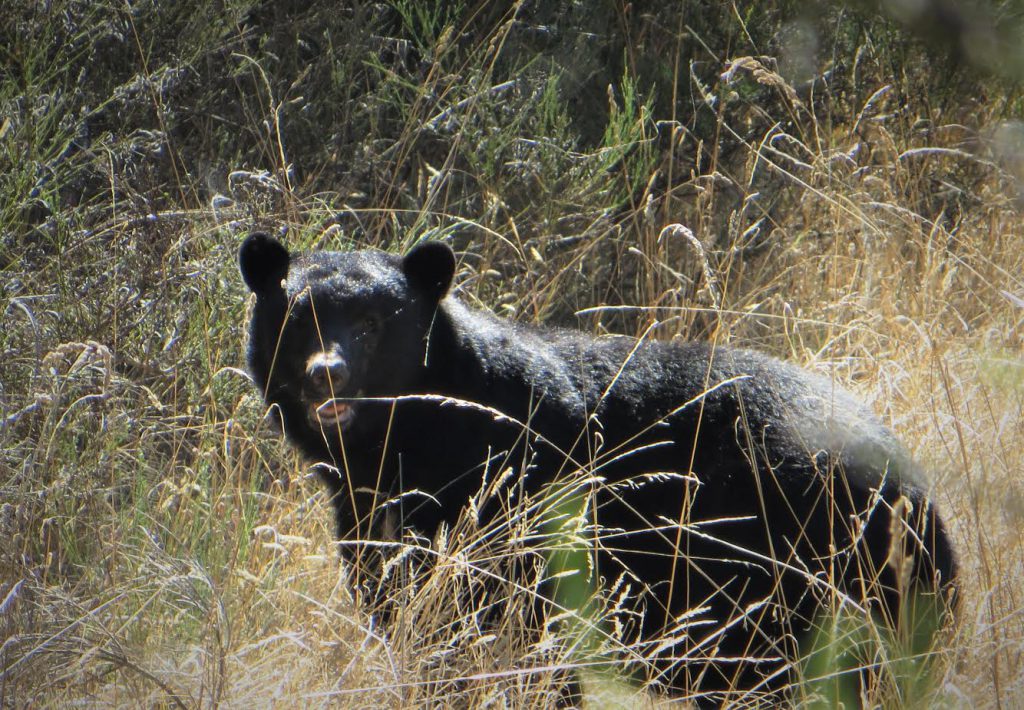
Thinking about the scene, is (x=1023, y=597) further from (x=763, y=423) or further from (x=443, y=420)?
(x=443, y=420)

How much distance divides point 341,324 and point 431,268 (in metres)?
0.38

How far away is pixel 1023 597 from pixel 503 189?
3514 millimetres

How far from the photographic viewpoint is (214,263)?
5074 millimetres

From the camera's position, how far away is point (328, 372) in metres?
3.64

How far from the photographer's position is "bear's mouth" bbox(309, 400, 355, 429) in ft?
12.2

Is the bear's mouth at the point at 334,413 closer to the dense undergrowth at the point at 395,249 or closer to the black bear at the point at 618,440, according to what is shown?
the black bear at the point at 618,440

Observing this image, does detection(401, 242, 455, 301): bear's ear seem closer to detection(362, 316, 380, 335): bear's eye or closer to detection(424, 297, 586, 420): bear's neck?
detection(424, 297, 586, 420): bear's neck

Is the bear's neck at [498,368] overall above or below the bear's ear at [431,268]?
below

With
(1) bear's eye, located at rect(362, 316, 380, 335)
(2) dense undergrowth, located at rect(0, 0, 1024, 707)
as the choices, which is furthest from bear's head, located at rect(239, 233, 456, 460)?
(2) dense undergrowth, located at rect(0, 0, 1024, 707)

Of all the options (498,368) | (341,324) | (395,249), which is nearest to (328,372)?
(341,324)

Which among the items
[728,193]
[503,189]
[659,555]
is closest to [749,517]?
[659,555]

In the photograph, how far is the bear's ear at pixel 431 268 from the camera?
4.02 metres

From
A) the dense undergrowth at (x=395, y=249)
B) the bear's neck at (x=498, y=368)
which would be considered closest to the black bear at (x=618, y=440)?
the bear's neck at (x=498, y=368)

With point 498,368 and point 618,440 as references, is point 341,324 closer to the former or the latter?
point 498,368
